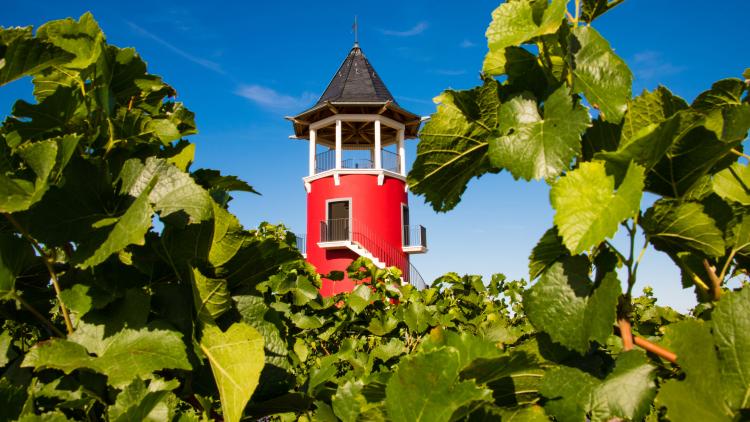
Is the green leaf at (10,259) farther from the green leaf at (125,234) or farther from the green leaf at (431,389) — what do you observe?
the green leaf at (431,389)

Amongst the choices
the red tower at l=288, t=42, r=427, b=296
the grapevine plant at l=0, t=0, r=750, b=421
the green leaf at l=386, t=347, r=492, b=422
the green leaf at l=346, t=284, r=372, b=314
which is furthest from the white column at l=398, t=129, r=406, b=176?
the green leaf at l=386, t=347, r=492, b=422

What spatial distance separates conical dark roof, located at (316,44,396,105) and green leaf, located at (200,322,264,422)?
51.8 ft

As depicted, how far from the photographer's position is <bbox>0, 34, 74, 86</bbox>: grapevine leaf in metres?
0.72

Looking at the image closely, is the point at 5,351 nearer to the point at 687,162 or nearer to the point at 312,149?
the point at 687,162

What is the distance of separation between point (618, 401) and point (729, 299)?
0.14 m

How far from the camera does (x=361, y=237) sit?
54.3ft

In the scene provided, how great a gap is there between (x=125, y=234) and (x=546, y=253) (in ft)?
1.53

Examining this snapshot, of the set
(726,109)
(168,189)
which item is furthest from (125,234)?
(726,109)

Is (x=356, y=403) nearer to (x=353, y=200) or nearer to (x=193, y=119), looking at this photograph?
(x=193, y=119)

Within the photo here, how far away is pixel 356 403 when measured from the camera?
0.57m

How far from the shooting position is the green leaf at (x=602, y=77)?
589mm

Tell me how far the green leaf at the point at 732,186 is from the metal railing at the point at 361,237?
15701mm

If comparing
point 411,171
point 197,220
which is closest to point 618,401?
point 411,171

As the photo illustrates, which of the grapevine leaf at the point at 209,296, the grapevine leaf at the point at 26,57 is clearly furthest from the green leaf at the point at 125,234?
the grapevine leaf at the point at 26,57
